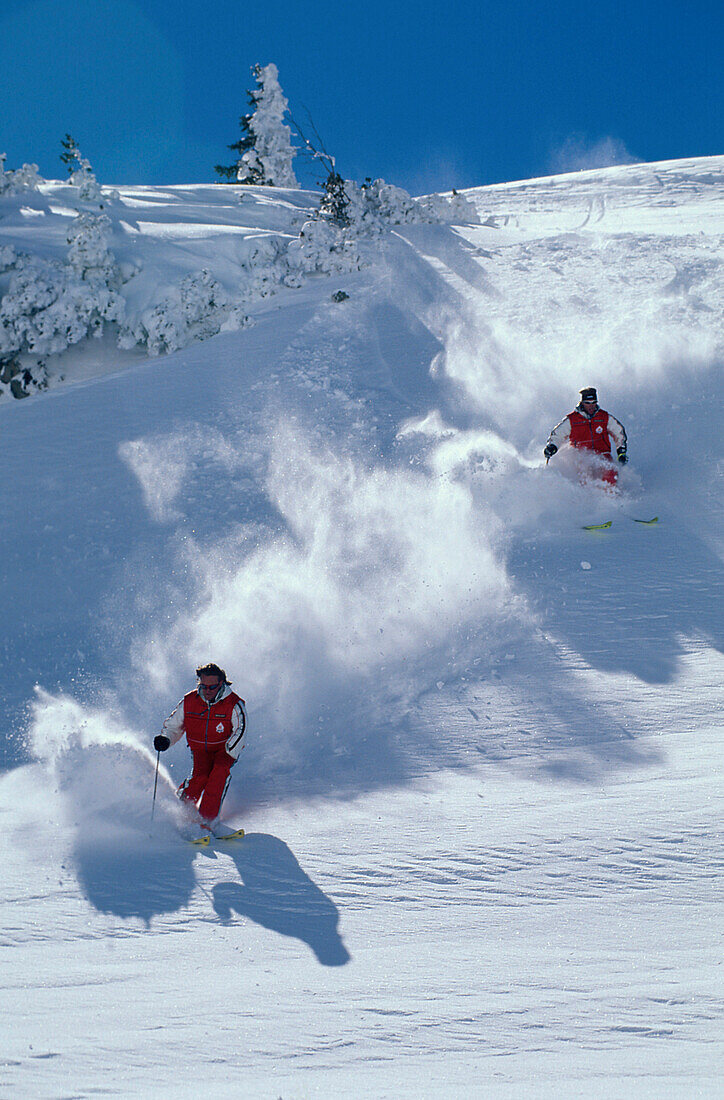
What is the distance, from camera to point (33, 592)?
31.0 ft

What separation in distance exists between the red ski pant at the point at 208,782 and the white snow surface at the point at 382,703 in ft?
0.82

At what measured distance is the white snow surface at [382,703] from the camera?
3105mm

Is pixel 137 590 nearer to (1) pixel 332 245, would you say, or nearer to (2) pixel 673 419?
(2) pixel 673 419

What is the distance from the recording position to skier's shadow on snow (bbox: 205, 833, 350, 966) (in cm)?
377

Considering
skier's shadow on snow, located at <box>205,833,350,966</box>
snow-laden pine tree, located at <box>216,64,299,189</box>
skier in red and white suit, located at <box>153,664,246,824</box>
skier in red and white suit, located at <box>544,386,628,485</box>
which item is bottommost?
skier's shadow on snow, located at <box>205,833,350,966</box>

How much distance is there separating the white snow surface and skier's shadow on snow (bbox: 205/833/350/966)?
23 millimetres

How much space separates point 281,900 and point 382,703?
8.02ft

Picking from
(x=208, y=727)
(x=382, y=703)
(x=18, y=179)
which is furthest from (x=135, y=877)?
(x=18, y=179)

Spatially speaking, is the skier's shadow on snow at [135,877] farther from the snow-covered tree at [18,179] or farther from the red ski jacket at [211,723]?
the snow-covered tree at [18,179]

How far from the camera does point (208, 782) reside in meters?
5.40

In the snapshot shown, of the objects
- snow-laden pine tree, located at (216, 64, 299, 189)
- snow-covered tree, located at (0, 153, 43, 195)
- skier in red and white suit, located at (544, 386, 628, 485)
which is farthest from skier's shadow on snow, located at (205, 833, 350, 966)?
snow-laden pine tree, located at (216, 64, 299, 189)

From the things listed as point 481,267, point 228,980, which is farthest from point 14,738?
point 481,267

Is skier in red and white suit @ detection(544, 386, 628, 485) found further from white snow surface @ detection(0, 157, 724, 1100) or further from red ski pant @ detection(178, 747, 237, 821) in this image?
red ski pant @ detection(178, 747, 237, 821)

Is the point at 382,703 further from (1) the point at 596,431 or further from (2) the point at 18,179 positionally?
(2) the point at 18,179
